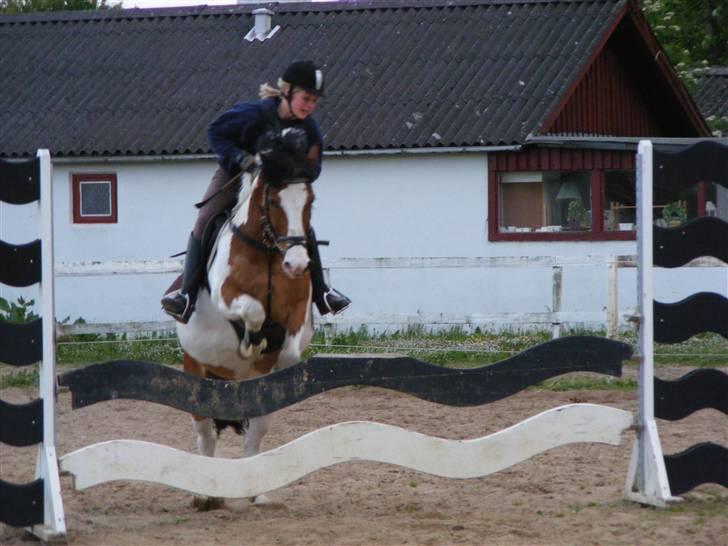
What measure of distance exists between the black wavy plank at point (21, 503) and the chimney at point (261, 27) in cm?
1614

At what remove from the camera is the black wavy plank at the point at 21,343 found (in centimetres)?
574

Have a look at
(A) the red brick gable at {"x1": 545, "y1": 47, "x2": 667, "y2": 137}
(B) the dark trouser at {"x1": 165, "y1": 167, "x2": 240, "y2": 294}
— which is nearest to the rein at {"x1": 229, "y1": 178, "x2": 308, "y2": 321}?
(B) the dark trouser at {"x1": 165, "y1": 167, "x2": 240, "y2": 294}

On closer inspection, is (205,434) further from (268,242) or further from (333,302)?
(268,242)

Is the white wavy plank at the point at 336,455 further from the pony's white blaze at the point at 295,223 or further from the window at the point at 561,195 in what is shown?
the window at the point at 561,195

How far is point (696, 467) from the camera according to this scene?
6.48 meters

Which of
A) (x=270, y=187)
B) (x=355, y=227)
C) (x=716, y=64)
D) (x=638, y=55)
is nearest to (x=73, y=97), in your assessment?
(x=355, y=227)

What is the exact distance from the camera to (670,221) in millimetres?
19703

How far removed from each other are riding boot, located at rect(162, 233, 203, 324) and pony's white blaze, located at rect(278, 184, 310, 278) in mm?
928

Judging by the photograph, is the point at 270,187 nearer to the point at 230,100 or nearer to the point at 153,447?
the point at 153,447

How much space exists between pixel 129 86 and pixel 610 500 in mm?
15448

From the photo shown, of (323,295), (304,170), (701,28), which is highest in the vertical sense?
(701,28)

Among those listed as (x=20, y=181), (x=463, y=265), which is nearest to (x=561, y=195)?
(x=463, y=265)

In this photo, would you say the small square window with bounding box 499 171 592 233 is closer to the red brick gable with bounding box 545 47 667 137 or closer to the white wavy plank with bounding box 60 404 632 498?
the red brick gable with bounding box 545 47 667 137

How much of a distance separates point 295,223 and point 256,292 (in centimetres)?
58
